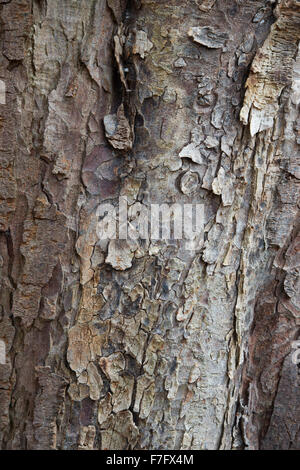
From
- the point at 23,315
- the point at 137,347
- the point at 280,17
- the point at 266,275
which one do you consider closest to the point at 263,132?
the point at 280,17

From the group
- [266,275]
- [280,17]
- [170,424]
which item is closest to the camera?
[280,17]

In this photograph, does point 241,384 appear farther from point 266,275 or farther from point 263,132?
point 263,132

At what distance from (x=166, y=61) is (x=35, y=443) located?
1.00 metres

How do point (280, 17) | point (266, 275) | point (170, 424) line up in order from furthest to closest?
point (266, 275) < point (170, 424) < point (280, 17)

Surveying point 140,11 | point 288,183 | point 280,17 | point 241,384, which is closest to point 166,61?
point 140,11

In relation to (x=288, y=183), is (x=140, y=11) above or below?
above

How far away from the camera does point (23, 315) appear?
3.32ft

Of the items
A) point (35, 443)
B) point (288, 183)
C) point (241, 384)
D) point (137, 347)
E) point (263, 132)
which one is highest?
point (263, 132)

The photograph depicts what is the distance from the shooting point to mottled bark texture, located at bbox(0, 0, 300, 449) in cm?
96

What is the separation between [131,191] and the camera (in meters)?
1.01

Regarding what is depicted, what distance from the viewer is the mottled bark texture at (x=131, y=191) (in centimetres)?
96

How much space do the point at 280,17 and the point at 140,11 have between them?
0.33 metres

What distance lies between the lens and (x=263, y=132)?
1.05m

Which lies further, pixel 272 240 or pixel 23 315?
pixel 272 240
